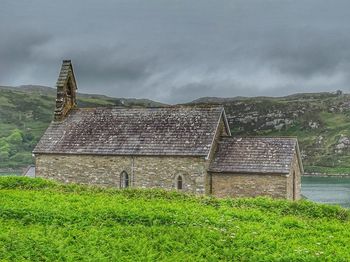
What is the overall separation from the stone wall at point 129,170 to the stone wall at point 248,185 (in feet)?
3.10

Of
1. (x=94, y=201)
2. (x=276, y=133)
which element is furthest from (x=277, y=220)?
(x=276, y=133)

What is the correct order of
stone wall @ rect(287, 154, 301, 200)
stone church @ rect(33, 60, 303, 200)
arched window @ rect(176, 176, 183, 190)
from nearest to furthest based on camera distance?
stone wall @ rect(287, 154, 301, 200) < stone church @ rect(33, 60, 303, 200) < arched window @ rect(176, 176, 183, 190)

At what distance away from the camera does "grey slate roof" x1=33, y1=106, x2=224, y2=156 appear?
3497 centimetres

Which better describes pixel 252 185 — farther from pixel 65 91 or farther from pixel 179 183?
pixel 65 91

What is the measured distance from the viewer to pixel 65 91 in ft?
141

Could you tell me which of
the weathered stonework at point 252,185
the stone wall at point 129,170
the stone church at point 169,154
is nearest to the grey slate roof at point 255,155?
the stone church at point 169,154

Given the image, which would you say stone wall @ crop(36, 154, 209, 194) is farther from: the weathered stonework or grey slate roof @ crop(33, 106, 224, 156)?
the weathered stonework

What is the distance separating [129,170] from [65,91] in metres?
11.2

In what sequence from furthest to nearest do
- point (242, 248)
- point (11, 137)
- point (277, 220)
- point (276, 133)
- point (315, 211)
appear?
1. point (276, 133)
2. point (11, 137)
3. point (315, 211)
4. point (277, 220)
5. point (242, 248)

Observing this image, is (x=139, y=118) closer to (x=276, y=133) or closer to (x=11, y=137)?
(x=11, y=137)

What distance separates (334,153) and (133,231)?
167451 mm

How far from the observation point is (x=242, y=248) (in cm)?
1319

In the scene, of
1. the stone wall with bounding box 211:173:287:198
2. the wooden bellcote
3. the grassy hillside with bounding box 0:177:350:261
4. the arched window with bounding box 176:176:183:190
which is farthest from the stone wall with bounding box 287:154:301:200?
the wooden bellcote

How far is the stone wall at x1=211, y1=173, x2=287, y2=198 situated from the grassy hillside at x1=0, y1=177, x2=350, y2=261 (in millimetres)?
11953
